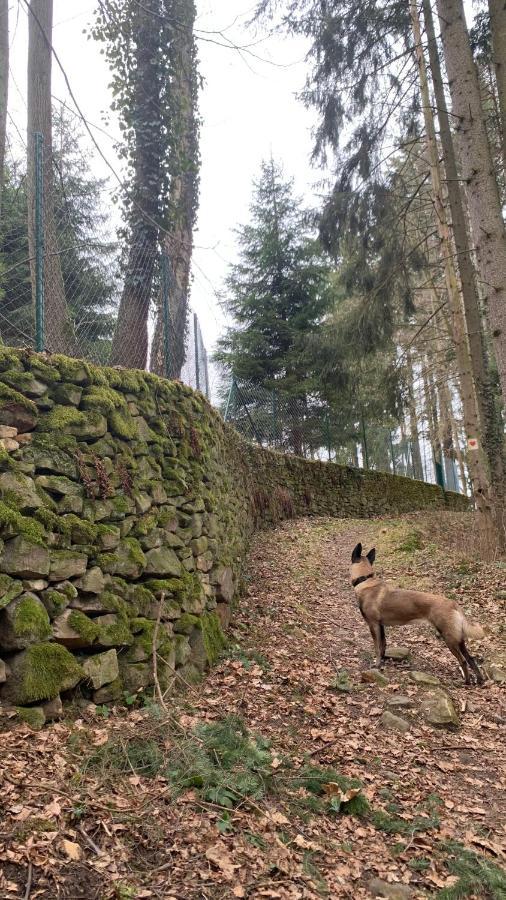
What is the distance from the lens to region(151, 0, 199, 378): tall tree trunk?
306 inches

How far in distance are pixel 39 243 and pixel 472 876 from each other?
510cm

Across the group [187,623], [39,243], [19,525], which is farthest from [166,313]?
[19,525]

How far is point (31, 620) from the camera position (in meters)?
3.29

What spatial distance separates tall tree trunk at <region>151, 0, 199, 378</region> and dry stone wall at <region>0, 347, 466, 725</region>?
7.12 feet

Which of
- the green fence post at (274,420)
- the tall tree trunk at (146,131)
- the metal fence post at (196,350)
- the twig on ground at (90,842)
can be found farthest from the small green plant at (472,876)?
the green fence post at (274,420)

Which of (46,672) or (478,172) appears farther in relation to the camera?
(478,172)

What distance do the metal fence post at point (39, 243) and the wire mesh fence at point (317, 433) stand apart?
725 centimetres

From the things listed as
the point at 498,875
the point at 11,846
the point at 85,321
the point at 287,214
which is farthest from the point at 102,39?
the point at 287,214

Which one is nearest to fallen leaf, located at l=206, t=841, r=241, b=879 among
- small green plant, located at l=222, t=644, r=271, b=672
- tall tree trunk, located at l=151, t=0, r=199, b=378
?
small green plant, located at l=222, t=644, r=271, b=672

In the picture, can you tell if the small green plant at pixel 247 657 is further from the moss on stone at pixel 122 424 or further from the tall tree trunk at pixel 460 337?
the tall tree trunk at pixel 460 337

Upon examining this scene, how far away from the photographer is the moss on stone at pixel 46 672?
3201mm

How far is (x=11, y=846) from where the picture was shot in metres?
2.32

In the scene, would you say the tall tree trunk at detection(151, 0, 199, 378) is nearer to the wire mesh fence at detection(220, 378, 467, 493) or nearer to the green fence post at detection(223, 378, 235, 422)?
the green fence post at detection(223, 378, 235, 422)

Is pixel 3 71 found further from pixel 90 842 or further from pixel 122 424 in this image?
pixel 90 842
